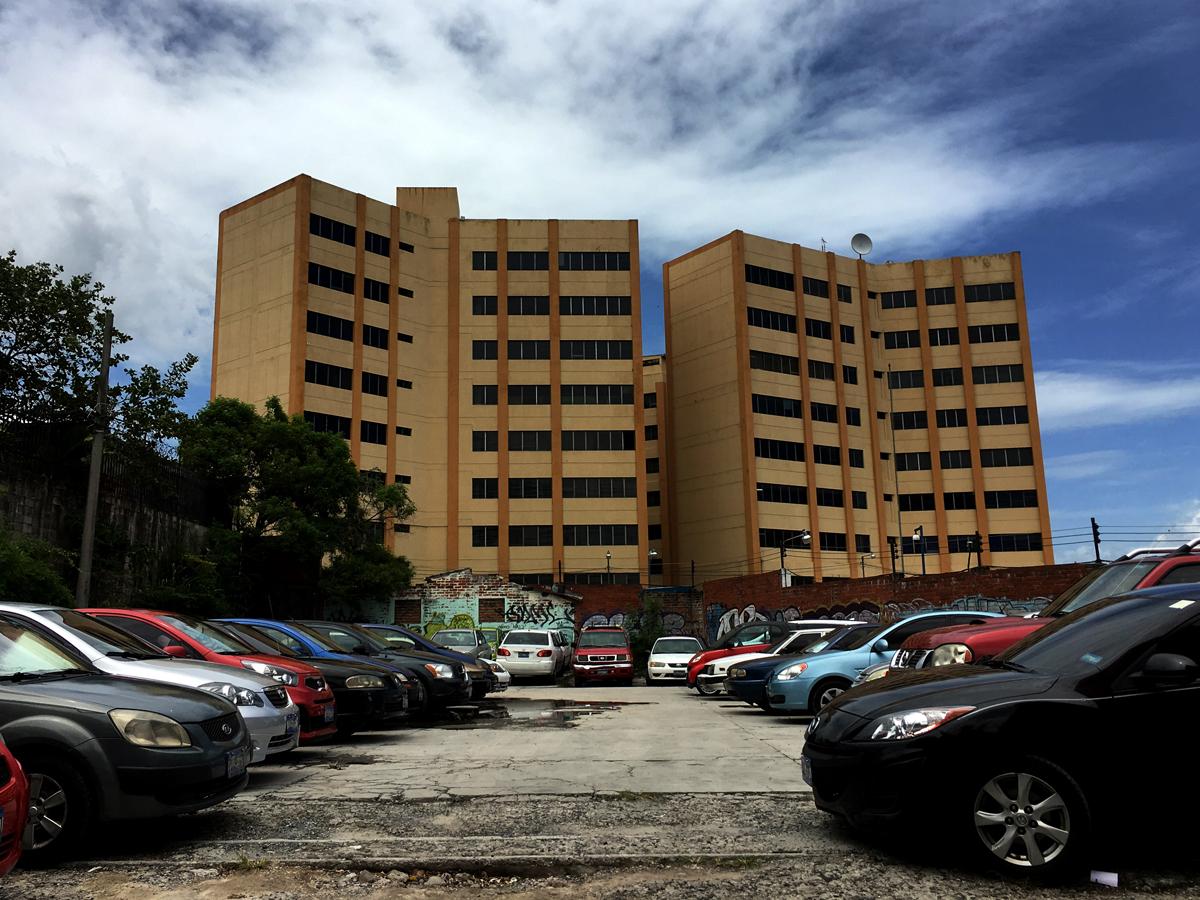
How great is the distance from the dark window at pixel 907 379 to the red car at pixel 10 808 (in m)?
69.9

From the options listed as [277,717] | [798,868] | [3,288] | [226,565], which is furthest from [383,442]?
[798,868]

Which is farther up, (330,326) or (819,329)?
(819,329)

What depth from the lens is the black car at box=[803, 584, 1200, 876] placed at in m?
4.95

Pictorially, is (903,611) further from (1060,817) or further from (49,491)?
(1060,817)

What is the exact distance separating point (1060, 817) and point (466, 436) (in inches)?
2203

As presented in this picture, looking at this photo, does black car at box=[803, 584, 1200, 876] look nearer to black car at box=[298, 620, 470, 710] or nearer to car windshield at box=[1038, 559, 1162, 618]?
car windshield at box=[1038, 559, 1162, 618]

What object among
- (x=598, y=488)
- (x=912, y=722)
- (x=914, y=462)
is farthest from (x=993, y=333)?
(x=912, y=722)

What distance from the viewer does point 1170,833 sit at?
16.5 ft

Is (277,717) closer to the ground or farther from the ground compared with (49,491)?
closer to the ground

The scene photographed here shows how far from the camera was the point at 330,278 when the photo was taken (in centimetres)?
5712

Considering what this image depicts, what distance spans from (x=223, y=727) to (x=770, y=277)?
61.3 m

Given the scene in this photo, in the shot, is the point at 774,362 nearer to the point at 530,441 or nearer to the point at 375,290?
the point at 530,441

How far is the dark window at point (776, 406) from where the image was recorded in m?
62.1

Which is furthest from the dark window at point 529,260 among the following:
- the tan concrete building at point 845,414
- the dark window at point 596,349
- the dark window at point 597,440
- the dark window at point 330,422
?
the dark window at point 330,422
